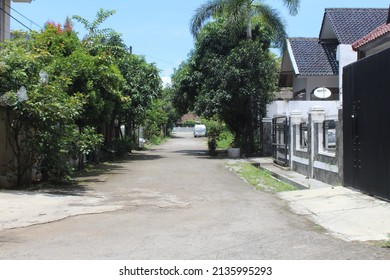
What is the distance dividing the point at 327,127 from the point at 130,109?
13915mm

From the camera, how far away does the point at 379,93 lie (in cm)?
1011

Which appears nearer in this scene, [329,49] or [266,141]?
[329,49]

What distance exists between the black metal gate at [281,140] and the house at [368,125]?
7.52 m

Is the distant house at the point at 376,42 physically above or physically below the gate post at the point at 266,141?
above

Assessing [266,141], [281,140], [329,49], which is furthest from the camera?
[266,141]

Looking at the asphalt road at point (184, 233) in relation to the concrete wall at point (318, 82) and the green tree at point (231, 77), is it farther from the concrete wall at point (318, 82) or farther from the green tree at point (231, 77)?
the concrete wall at point (318, 82)

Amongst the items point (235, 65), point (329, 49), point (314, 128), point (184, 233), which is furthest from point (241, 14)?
point (184, 233)

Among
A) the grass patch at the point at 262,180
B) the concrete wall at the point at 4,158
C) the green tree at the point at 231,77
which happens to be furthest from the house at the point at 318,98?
the concrete wall at the point at 4,158

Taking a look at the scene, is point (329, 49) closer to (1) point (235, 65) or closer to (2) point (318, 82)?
(2) point (318, 82)

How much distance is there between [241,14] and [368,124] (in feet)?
59.5

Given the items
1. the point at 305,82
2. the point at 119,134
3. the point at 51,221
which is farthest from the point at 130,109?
the point at 51,221

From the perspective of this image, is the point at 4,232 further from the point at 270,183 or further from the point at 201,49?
the point at 201,49

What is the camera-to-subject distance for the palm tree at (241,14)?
27337 mm

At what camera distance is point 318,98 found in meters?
26.1
